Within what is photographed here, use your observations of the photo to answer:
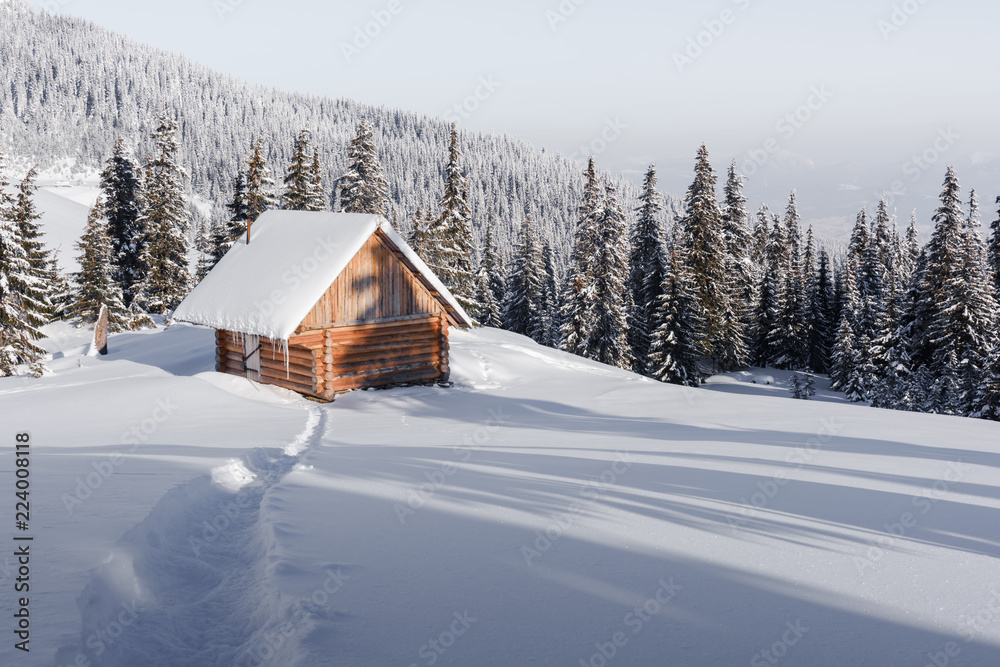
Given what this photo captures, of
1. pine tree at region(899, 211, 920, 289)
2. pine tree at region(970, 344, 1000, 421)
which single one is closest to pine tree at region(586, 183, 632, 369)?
pine tree at region(970, 344, 1000, 421)

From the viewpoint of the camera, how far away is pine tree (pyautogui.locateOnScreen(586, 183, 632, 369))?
39.6 meters

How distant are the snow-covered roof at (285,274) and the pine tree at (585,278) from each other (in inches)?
779

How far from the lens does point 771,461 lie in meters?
10.2

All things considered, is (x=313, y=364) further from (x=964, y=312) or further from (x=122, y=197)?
(x=964, y=312)

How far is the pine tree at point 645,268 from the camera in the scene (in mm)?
42406

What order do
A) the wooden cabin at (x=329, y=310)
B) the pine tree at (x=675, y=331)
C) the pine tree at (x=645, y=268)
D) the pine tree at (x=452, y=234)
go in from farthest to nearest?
the pine tree at (x=645, y=268), the pine tree at (x=452, y=234), the pine tree at (x=675, y=331), the wooden cabin at (x=329, y=310)

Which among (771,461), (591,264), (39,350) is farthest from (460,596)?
(591,264)

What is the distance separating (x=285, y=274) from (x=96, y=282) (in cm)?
2413

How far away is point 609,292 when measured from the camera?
39.8 metres

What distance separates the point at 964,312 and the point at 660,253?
17422 mm

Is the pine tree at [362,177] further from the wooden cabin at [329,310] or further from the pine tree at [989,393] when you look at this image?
the pine tree at [989,393]
